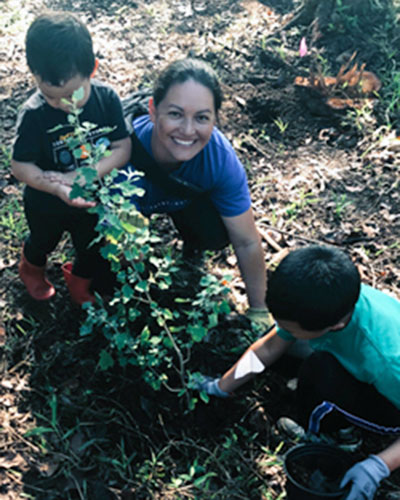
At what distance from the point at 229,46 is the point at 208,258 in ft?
7.83

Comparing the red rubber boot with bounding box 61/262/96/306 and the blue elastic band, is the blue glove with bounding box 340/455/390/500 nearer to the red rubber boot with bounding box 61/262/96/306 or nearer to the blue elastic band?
the blue elastic band

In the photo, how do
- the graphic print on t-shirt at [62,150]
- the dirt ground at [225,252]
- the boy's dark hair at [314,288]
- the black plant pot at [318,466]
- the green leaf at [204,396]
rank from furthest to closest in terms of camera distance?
the graphic print on t-shirt at [62,150] < the dirt ground at [225,252] < the green leaf at [204,396] < the black plant pot at [318,466] < the boy's dark hair at [314,288]

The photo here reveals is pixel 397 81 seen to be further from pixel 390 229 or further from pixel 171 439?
pixel 171 439

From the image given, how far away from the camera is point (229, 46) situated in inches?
189

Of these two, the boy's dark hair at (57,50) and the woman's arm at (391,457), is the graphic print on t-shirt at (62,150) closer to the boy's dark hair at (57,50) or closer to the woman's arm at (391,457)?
the boy's dark hair at (57,50)

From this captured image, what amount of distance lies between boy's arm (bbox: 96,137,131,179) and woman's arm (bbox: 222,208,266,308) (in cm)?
61

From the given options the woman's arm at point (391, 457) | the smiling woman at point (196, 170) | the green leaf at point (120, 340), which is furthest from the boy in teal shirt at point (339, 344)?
the smiling woman at point (196, 170)

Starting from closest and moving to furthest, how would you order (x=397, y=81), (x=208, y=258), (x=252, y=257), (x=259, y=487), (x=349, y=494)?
(x=349, y=494)
(x=259, y=487)
(x=252, y=257)
(x=208, y=258)
(x=397, y=81)

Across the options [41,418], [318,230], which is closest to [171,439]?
[41,418]

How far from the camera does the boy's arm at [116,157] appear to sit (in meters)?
2.53

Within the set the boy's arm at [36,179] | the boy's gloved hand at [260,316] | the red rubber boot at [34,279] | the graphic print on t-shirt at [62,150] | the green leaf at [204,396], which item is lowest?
the red rubber boot at [34,279]

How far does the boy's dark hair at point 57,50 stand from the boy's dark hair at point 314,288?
1.22m

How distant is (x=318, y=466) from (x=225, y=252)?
1473 millimetres

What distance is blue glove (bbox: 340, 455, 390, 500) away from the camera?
6.50 ft
